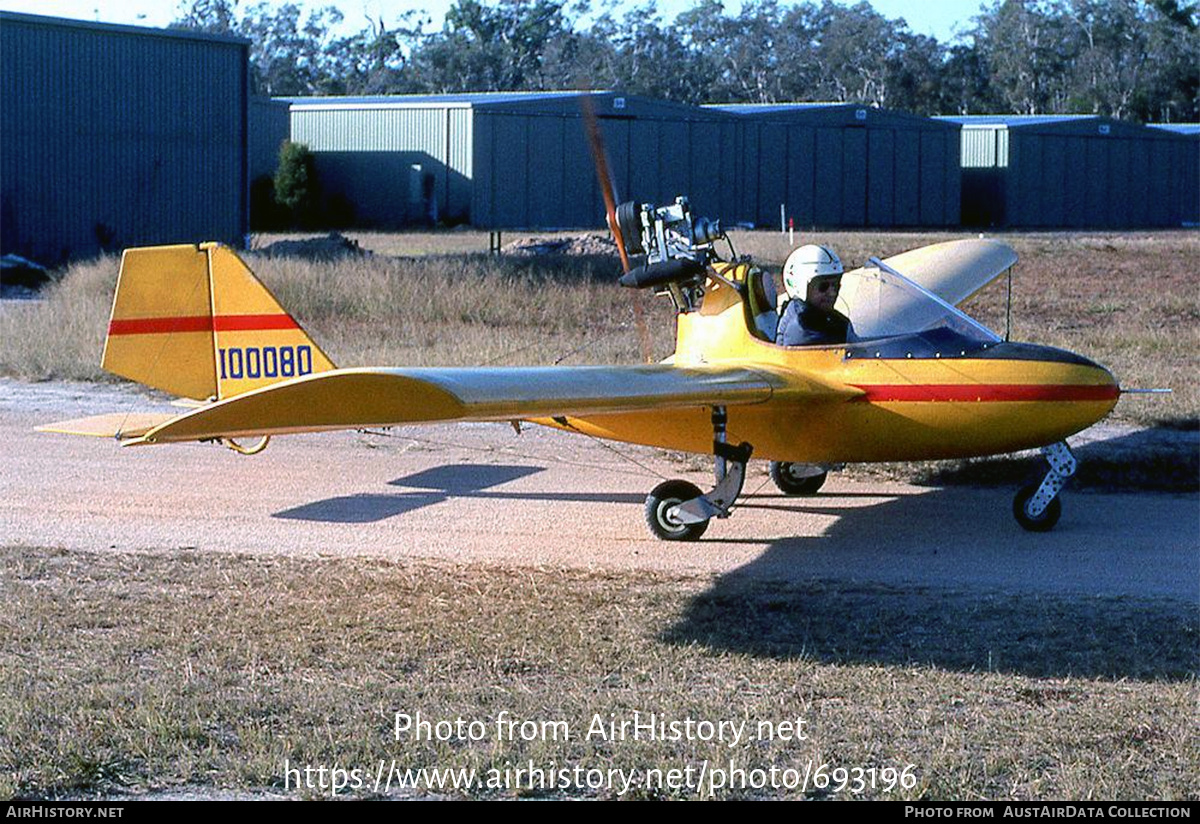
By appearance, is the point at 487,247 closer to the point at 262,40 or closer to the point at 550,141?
the point at 550,141

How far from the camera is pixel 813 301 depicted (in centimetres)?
991

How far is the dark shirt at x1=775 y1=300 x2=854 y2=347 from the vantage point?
32.6ft

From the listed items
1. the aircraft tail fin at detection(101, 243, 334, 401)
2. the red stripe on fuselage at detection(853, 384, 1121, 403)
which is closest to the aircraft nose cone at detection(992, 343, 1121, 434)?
the red stripe on fuselage at detection(853, 384, 1121, 403)

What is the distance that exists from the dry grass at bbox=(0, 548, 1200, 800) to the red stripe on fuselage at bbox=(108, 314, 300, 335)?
1826 mm

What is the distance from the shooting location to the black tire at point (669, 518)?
31.9 feet

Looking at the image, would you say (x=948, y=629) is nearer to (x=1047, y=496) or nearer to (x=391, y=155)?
(x=1047, y=496)

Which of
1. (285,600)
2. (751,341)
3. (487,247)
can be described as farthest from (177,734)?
(487,247)

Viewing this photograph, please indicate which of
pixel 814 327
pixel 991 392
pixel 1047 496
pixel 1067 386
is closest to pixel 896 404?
pixel 991 392

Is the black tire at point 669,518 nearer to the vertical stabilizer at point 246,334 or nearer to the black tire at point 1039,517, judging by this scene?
the black tire at point 1039,517

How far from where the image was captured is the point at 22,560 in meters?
8.93

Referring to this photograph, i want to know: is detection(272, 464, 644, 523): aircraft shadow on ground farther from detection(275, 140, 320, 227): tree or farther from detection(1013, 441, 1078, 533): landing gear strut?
detection(275, 140, 320, 227): tree

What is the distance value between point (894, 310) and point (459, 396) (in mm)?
3589

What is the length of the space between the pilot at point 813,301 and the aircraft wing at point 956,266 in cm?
301
